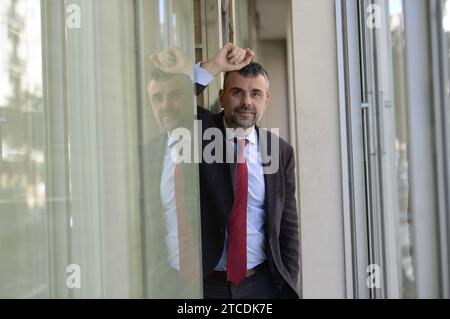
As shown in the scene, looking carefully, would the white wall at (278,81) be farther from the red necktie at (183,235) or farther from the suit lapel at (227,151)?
the red necktie at (183,235)

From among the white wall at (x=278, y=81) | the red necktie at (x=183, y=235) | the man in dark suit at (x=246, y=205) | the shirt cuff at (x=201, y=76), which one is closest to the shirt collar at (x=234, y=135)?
the man in dark suit at (x=246, y=205)

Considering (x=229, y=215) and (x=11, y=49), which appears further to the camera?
(x=229, y=215)

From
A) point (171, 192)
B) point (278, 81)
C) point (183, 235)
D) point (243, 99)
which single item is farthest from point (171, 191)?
point (278, 81)

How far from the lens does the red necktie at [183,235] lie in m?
1.40

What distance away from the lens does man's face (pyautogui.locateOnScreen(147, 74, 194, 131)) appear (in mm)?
1279

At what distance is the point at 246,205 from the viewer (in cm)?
185

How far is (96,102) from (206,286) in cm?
103

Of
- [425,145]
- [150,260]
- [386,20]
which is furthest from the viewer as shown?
[386,20]

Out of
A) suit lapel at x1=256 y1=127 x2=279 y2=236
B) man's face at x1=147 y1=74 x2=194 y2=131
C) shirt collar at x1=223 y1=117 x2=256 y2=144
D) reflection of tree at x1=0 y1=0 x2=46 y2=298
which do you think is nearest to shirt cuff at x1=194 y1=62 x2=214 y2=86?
man's face at x1=147 y1=74 x2=194 y2=131

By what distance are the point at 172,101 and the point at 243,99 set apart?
2.02 ft

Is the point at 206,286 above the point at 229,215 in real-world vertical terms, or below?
below
